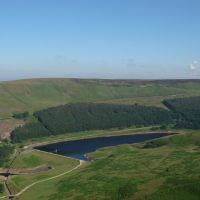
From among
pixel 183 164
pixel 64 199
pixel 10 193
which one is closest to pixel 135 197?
pixel 64 199

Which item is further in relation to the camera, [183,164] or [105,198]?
[183,164]

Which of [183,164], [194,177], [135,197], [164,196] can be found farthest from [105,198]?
[183,164]

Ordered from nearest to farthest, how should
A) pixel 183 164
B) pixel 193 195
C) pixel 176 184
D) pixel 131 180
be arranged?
1. pixel 193 195
2. pixel 176 184
3. pixel 131 180
4. pixel 183 164

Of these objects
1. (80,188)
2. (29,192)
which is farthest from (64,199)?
(29,192)

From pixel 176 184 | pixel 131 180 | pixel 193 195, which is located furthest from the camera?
pixel 131 180

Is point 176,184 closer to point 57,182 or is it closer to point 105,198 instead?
point 105,198

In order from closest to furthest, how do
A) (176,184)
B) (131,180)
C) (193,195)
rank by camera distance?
1. (193,195)
2. (176,184)
3. (131,180)

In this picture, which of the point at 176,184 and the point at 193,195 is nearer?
the point at 193,195

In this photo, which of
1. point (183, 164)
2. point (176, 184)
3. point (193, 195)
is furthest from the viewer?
point (183, 164)

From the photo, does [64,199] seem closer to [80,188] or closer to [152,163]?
[80,188]
